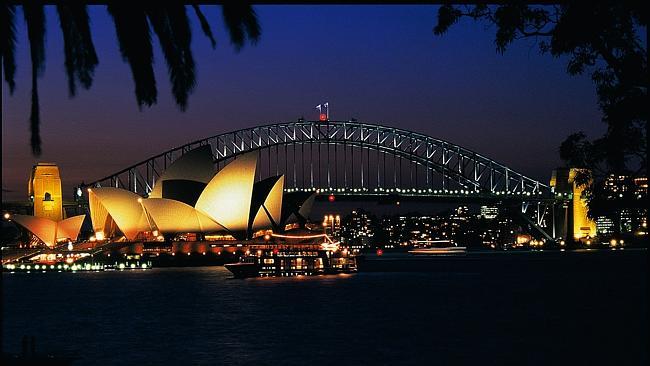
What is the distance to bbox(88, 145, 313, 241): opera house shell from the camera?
9031 cm

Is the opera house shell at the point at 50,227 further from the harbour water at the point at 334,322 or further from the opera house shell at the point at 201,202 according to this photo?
the harbour water at the point at 334,322

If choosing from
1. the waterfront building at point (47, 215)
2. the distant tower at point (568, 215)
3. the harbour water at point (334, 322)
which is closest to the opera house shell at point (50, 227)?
the waterfront building at point (47, 215)

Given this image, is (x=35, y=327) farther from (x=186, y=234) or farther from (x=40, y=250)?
(x=40, y=250)

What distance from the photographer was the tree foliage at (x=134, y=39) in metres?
3.65

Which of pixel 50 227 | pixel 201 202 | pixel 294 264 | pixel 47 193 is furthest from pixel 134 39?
pixel 47 193

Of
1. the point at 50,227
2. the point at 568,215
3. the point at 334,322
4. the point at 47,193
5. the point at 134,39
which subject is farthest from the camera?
the point at 568,215

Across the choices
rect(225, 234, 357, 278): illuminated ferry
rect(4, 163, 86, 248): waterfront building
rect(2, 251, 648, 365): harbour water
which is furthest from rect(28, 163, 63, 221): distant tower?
Result: rect(2, 251, 648, 365): harbour water

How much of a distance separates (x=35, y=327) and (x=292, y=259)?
1705 inches

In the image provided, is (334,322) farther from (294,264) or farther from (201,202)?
(201,202)

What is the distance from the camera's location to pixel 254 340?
3334 centimetres

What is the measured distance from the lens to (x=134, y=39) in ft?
12.1

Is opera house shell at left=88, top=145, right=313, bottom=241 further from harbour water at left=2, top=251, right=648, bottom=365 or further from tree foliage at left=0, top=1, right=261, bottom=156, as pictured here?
tree foliage at left=0, top=1, right=261, bottom=156

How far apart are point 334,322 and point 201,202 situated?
55.8 m

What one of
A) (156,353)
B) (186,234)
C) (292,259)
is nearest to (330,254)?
(292,259)
